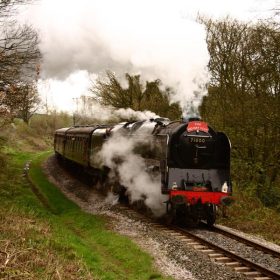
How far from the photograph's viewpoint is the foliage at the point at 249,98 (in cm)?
1723

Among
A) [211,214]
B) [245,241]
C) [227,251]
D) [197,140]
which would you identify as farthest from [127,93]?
[227,251]

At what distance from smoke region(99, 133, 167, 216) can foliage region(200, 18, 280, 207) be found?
5.50m

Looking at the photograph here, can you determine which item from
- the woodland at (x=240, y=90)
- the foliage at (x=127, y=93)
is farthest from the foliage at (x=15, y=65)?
the foliage at (x=127, y=93)

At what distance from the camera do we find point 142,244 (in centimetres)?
966

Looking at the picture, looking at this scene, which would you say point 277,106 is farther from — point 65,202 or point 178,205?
point 65,202

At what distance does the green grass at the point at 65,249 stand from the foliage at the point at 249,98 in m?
7.99

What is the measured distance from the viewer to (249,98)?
63.1 feet

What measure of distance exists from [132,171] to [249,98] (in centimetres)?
827

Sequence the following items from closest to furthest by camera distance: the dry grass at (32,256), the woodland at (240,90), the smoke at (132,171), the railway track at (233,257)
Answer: the dry grass at (32,256) < the railway track at (233,257) < the smoke at (132,171) < the woodland at (240,90)

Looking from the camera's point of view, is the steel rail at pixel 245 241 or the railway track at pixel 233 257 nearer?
the railway track at pixel 233 257

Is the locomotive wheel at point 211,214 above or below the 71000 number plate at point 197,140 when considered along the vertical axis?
below

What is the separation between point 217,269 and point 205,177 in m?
3.97

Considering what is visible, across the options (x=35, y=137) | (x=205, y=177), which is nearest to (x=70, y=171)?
(x=205, y=177)

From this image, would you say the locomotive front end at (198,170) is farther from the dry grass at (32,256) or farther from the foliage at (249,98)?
the foliage at (249,98)
